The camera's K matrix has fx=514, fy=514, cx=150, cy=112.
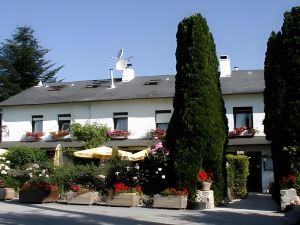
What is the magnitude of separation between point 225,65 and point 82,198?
19886mm

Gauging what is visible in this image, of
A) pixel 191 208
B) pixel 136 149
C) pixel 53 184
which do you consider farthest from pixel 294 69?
pixel 136 149

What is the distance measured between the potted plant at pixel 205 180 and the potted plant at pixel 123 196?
2.35 metres

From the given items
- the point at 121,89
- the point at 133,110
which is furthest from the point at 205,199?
the point at 121,89

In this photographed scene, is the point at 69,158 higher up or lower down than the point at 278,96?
lower down

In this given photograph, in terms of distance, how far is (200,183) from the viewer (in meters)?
17.8

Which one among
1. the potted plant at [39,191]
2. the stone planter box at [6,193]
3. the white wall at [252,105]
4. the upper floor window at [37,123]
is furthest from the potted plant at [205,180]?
the upper floor window at [37,123]

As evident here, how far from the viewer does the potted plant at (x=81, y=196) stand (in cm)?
1858

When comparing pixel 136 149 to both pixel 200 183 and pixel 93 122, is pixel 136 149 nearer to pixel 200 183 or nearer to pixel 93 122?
pixel 93 122

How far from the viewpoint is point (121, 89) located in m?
36.1

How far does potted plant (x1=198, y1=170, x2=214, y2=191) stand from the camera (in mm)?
17672

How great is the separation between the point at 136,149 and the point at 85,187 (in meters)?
12.1

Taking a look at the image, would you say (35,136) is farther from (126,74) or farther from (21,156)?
(126,74)

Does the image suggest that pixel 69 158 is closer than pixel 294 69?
No

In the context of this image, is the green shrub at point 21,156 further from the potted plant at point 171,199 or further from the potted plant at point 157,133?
the potted plant at point 171,199
